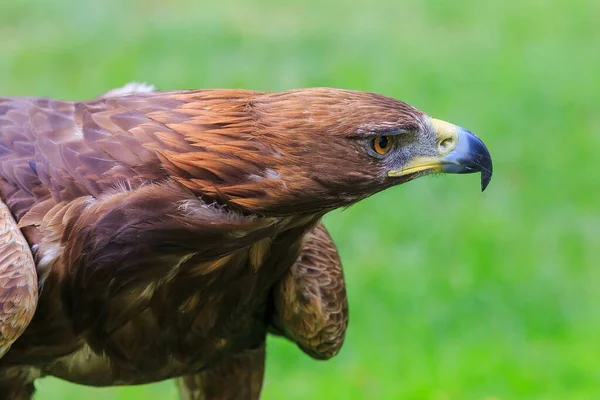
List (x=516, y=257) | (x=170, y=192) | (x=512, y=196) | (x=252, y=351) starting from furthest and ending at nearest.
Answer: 1. (x=512, y=196)
2. (x=516, y=257)
3. (x=252, y=351)
4. (x=170, y=192)

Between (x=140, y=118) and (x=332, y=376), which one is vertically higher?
(x=140, y=118)

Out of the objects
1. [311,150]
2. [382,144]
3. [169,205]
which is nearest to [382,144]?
[382,144]

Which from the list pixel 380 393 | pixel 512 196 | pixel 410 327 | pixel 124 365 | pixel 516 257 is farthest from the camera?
pixel 512 196

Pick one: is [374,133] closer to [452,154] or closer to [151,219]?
[452,154]

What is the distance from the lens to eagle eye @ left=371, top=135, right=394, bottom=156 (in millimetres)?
3271

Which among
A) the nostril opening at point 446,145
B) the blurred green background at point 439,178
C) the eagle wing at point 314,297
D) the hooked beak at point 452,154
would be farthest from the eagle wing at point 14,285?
the blurred green background at point 439,178

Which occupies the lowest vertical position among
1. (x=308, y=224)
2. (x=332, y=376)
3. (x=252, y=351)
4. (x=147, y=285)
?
(x=332, y=376)

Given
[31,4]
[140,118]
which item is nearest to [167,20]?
[31,4]

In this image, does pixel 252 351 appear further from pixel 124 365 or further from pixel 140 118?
pixel 140 118

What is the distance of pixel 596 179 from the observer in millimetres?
8656

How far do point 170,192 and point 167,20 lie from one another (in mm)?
8285

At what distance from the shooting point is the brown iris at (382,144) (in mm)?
3273

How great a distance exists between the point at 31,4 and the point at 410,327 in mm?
6915

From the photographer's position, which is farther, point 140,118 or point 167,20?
point 167,20
